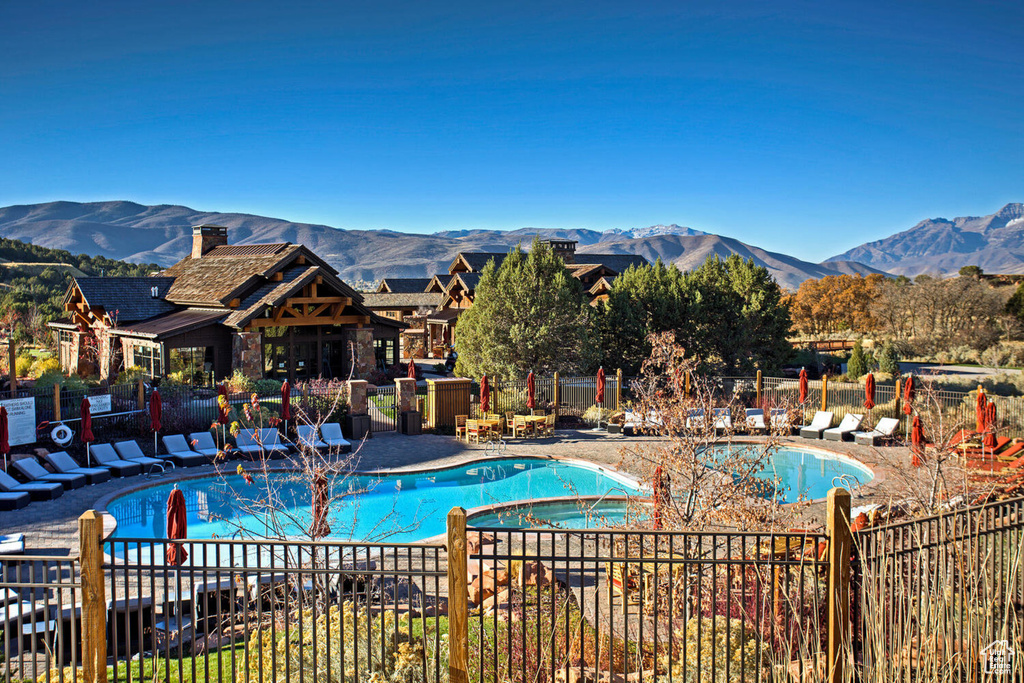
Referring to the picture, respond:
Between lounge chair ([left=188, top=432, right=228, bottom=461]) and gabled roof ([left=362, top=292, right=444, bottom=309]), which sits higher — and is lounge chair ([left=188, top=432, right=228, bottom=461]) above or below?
below

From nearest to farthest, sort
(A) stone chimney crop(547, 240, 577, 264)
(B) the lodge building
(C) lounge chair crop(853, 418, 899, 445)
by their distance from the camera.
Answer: (C) lounge chair crop(853, 418, 899, 445)
(B) the lodge building
(A) stone chimney crop(547, 240, 577, 264)

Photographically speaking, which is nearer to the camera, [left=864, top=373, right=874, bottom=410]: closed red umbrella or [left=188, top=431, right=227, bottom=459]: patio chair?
[left=188, top=431, right=227, bottom=459]: patio chair

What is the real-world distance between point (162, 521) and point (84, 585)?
8482 mm

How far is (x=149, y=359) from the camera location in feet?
85.6

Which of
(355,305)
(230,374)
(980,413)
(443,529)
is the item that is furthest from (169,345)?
(980,413)

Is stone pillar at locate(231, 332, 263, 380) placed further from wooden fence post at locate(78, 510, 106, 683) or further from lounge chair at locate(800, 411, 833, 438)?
wooden fence post at locate(78, 510, 106, 683)

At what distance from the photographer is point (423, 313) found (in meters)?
49.3

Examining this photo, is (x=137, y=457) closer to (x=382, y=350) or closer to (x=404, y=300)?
(x=382, y=350)

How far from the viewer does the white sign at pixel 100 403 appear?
15.9 m

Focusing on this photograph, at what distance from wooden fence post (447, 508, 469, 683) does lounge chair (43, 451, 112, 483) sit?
37.1ft

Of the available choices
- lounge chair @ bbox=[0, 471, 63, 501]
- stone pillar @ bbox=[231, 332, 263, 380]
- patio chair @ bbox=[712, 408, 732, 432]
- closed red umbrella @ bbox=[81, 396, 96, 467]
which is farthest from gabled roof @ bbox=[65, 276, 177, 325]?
patio chair @ bbox=[712, 408, 732, 432]

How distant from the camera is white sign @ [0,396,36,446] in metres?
14.1

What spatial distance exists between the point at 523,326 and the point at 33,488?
524 inches

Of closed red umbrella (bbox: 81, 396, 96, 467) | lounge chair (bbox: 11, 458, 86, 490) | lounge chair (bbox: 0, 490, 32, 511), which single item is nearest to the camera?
A: lounge chair (bbox: 0, 490, 32, 511)
